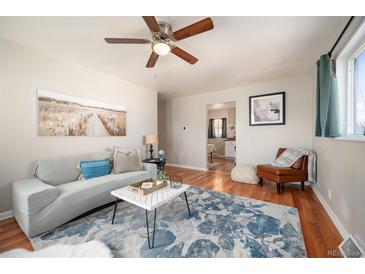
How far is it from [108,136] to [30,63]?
1.55 metres

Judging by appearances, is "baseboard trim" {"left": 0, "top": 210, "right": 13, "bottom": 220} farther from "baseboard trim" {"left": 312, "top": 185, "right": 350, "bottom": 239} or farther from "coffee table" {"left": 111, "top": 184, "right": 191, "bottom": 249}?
"baseboard trim" {"left": 312, "top": 185, "right": 350, "bottom": 239}

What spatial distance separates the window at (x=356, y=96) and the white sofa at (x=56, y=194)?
298 centimetres

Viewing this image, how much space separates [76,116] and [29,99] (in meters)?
0.61

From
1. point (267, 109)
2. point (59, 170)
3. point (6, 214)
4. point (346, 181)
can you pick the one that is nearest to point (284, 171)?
point (346, 181)

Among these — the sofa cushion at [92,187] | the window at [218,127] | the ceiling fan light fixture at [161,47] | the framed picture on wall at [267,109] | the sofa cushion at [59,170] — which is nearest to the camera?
the ceiling fan light fixture at [161,47]

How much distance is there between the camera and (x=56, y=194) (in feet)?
5.30

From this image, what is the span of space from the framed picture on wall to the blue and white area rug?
2018 millimetres

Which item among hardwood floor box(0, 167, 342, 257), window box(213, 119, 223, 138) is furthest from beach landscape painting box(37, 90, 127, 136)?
window box(213, 119, 223, 138)

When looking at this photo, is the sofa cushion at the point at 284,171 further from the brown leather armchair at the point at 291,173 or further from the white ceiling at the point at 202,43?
the white ceiling at the point at 202,43

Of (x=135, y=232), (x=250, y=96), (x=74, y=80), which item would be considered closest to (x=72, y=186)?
(x=135, y=232)

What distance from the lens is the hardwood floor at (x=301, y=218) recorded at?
4.55ft

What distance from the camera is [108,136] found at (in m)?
3.05

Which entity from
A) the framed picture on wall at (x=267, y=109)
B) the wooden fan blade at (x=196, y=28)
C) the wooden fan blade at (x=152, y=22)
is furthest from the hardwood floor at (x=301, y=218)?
the wooden fan blade at (x=152, y=22)

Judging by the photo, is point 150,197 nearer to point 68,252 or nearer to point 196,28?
point 68,252
